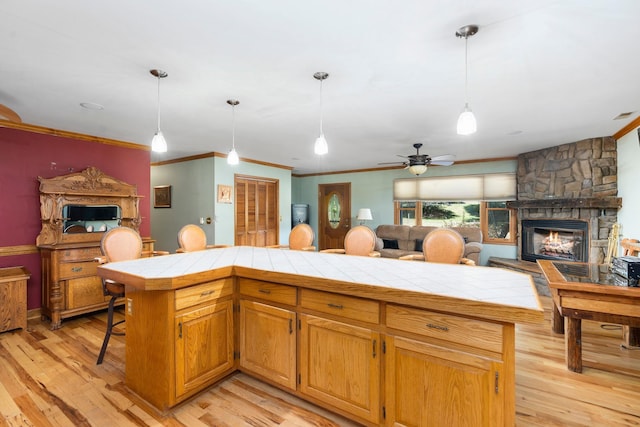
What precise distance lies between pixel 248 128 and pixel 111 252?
7.11ft

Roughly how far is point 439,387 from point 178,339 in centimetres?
157

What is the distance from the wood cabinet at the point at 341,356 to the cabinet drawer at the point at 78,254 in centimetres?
325

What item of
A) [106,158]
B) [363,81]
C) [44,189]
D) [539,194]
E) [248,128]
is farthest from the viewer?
[539,194]

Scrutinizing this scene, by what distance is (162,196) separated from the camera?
635cm

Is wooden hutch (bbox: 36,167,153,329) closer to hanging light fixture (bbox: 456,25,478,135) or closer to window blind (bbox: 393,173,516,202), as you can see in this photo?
hanging light fixture (bbox: 456,25,478,135)

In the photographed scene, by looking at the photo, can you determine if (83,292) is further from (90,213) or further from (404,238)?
(404,238)

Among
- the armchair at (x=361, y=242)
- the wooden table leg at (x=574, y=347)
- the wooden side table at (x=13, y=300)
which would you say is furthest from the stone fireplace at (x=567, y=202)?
the wooden side table at (x=13, y=300)

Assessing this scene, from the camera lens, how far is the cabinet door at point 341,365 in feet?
5.60

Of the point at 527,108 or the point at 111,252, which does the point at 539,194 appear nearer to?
the point at 527,108

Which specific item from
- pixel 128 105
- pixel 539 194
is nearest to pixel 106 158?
pixel 128 105

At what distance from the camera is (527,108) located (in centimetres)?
322

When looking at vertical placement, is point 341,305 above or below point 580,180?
below

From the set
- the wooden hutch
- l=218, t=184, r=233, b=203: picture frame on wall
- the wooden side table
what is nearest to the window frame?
l=218, t=184, r=233, b=203: picture frame on wall

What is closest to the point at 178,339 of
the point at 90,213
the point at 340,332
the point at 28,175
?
the point at 340,332
